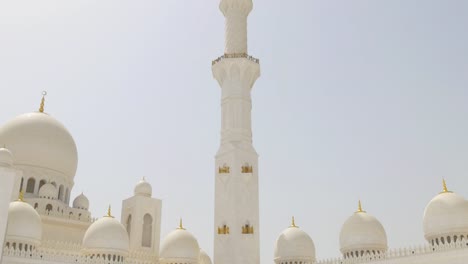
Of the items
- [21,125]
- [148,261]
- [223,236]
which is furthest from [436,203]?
[21,125]

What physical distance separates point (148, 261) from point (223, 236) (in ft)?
15.7

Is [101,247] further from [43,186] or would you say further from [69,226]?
[43,186]

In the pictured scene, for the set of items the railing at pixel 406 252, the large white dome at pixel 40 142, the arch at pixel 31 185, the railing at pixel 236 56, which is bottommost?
the railing at pixel 406 252

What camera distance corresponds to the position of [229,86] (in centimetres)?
2802

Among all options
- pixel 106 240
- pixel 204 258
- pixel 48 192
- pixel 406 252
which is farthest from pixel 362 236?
pixel 48 192

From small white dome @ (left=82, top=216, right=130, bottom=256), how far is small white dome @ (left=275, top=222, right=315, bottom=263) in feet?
27.4

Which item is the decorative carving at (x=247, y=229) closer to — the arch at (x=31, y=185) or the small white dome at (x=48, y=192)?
the small white dome at (x=48, y=192)

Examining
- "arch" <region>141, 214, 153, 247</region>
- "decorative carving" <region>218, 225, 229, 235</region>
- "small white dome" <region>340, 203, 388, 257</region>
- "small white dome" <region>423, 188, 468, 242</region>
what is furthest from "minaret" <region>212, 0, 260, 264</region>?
"small white dome" <region>423, 188, 468, 242</region>

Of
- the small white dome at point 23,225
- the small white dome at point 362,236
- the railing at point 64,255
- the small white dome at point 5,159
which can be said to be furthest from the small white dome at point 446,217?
the small white dome at point 5,159

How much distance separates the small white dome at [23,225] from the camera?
2186 centimetres

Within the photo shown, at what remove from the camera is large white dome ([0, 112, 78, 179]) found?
1159 inches

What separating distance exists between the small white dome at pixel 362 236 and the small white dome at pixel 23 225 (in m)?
14.9

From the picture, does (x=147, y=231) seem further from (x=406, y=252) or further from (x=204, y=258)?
(x=406, y=252)

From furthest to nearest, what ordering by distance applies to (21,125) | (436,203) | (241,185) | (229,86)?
(21,125) < (229,86) < (241,185) < (436,203)
